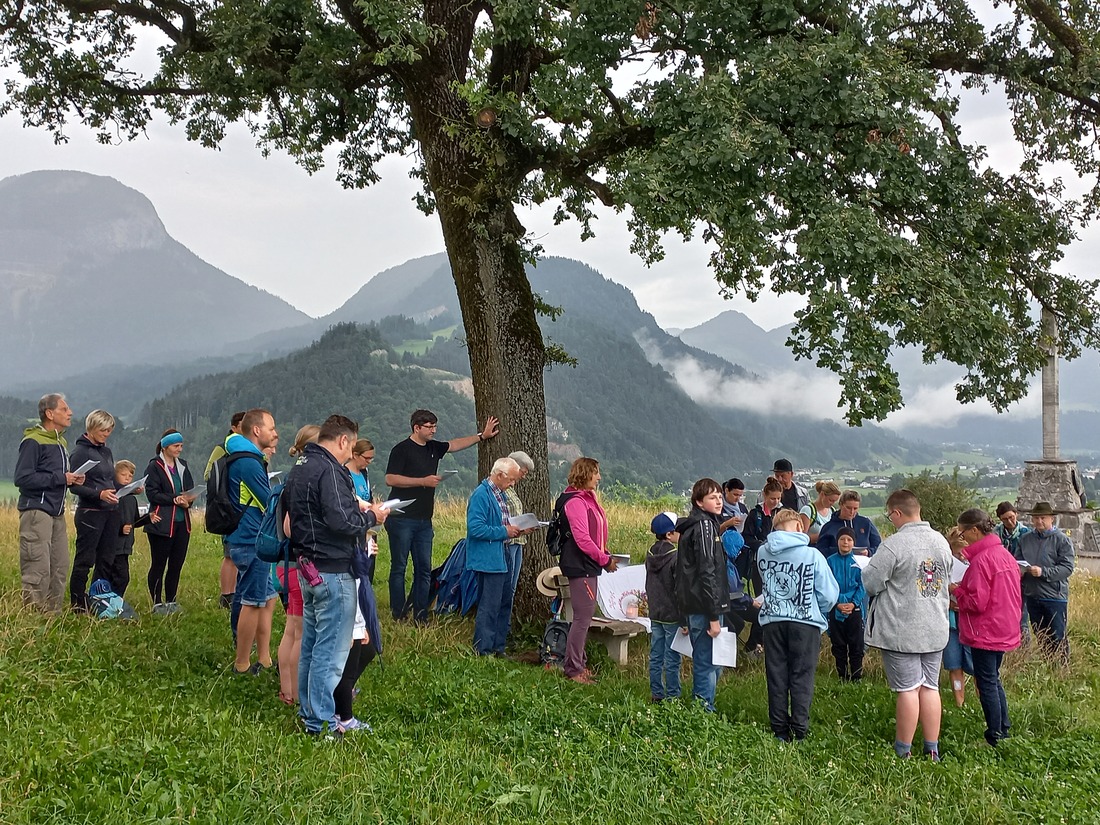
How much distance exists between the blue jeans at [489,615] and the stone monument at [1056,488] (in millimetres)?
15459

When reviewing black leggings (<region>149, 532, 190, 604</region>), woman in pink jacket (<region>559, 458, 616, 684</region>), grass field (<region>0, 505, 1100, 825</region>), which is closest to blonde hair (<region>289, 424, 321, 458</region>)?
grass field (<region>0, 505, 1100, 825</region>)

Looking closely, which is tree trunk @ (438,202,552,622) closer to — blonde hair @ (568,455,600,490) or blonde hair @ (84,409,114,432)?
blonde hair @ (568,455,600,490)

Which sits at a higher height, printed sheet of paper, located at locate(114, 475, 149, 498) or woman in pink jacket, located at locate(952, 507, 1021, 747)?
printed sheet of paper, located at locate(114, 475, 149, 498)

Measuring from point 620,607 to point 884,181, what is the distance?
4650mm

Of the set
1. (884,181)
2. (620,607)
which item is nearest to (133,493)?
(620,607)

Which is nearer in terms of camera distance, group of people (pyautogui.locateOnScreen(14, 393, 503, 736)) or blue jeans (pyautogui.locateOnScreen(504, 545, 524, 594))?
group of people (pyautogui.locateOnScreen(14, 393, 503, 736))

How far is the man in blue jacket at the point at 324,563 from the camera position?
5.14 m

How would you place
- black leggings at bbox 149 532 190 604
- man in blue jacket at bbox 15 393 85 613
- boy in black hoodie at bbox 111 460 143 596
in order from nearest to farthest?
man in blue jacket at bbox 15 393 85 613, boy in black hoodie at bbox 111 460 143 596, black leggings at bbox 149 532 190 604

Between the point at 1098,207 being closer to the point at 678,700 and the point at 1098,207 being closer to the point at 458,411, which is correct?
the point at 678,700

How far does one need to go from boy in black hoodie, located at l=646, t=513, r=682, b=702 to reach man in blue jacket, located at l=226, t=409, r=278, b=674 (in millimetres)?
2894

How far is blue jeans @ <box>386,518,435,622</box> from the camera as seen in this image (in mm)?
8375

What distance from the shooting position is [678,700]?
614 cm

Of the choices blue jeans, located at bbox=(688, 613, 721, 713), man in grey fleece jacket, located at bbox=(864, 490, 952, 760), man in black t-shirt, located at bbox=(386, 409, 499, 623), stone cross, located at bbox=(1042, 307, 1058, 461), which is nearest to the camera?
man in grey fleece jacket, located at bbox=(864, 490, 952, 760)

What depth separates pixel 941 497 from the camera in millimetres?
20828
